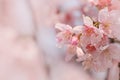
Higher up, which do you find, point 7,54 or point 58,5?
point 58,5

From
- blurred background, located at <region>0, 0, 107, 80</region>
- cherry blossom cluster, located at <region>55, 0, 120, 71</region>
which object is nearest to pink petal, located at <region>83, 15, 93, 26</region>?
cherry blossom cluster, located at <region>55, 0, 120, 71</region>

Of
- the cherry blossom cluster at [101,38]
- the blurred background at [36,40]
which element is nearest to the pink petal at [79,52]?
the cherry blossom cluster at [101,38]

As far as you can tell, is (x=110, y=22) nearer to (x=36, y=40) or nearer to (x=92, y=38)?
(x=92, y=38)

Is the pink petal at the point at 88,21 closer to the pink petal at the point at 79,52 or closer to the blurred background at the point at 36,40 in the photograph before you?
the pink petal at the point at 79,52

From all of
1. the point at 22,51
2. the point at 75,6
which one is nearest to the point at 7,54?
the point at 22,51

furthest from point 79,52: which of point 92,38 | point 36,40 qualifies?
point 36,40

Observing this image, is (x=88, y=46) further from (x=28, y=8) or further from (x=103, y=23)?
(x=28, y=8)

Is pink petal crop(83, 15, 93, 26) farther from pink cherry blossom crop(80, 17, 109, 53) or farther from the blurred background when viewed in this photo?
the blurred background
